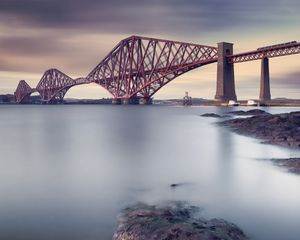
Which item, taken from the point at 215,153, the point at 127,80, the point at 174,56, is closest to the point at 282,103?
the point at 174,56

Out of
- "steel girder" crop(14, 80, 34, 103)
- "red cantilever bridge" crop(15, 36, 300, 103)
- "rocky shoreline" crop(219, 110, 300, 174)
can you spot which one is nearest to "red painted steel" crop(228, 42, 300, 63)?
"red cantilever bridge" crop(15, 36, 300, 103)

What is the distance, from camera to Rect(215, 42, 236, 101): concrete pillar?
257ft

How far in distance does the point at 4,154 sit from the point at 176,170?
10.0 metres

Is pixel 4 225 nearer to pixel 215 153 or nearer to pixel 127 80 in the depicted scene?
pixel 215 153

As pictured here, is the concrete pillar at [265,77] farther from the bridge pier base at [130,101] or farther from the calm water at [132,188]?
the calm water at [132,188]

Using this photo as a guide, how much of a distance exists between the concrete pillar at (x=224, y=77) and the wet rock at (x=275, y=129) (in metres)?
51.7

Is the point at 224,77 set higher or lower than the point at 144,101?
higher

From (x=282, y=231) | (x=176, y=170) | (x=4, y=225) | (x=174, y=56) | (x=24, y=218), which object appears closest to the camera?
(x=282, y=231)

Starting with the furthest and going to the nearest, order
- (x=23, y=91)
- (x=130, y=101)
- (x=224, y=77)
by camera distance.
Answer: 1. (x=23, y=91)
2. (x=130, y=101)
3. (x=224, y=77)

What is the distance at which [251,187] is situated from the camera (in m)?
9.75

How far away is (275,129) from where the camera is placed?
2169 cm

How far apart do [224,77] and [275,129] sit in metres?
58.2

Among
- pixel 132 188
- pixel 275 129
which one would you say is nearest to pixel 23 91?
pixel 275 129

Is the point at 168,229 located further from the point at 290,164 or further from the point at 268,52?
the point at 268,52
